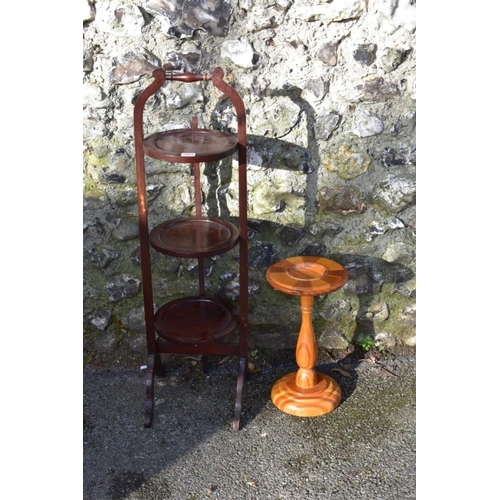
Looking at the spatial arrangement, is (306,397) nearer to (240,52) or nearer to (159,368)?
(159,368)

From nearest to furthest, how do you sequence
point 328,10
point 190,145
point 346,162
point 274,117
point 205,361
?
point 190,145, point 328,10, point 274,117, point 346,162, point 205,361

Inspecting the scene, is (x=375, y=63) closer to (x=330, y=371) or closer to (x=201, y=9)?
(x=201, y=9)

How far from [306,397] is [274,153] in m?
1.17

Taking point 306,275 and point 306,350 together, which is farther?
point 306,350

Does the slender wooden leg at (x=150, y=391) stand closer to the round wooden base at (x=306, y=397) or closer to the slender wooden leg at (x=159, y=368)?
the slender wooden leg at (x=159, y=368)

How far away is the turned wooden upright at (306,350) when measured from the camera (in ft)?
11.5

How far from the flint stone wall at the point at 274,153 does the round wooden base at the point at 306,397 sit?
14.9 inches

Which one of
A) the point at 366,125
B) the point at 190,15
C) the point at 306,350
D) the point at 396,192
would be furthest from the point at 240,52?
the point at 306,350

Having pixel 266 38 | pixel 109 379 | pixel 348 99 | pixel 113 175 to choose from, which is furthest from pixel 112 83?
pixel 109 379

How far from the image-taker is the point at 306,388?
3.74 meters

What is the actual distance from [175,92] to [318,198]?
856 millimetres

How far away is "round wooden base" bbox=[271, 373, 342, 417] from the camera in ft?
12.1

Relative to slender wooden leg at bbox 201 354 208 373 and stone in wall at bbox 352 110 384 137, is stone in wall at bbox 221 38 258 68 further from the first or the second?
slender wooden leg at bbox 201 354 208 373

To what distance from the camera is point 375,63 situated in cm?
359
